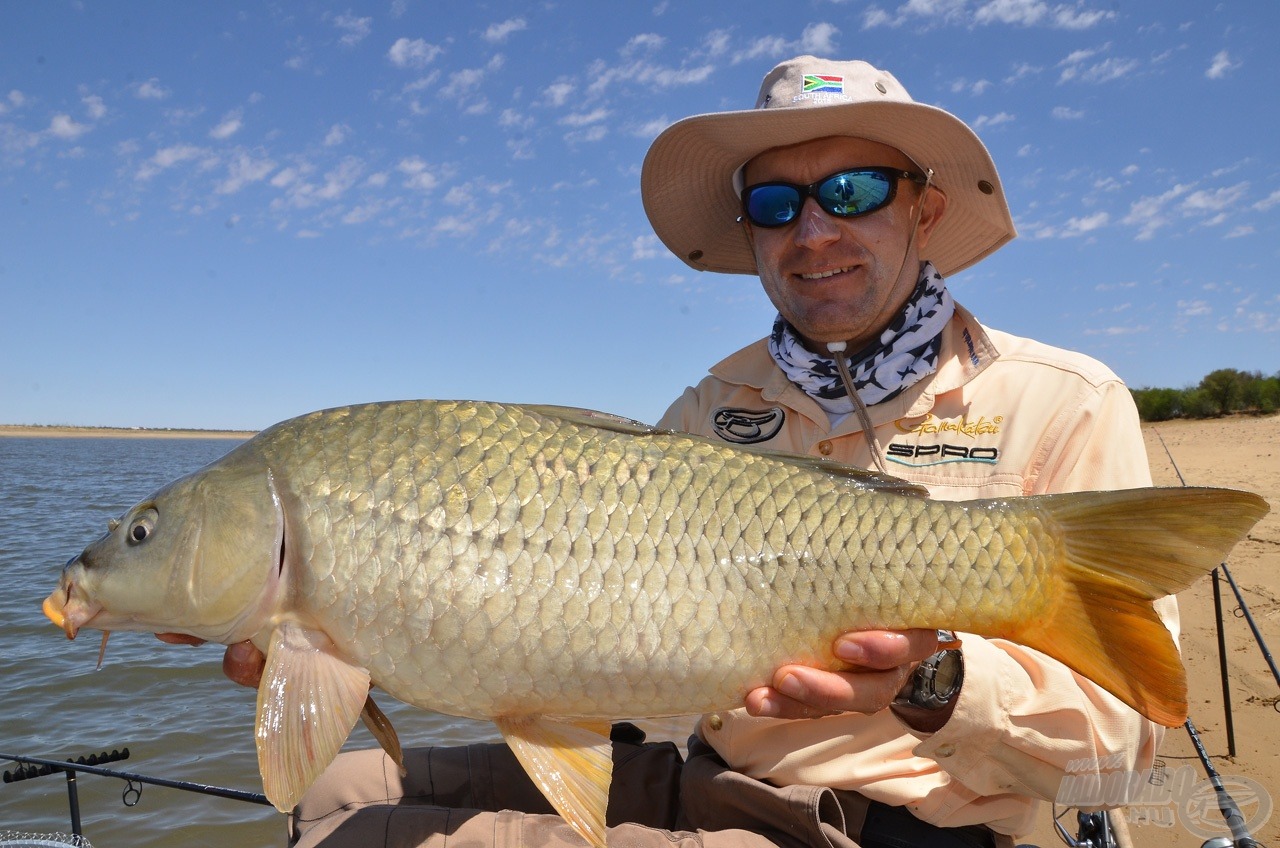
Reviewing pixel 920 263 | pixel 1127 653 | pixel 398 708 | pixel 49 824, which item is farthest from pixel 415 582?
pixel 398 708

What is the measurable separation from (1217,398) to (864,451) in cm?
3436

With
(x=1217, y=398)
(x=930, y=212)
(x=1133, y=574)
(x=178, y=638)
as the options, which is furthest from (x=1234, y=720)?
(x=1217, y=398)

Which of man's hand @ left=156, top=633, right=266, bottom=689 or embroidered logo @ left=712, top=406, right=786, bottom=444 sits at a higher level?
embroidered logo @ left=712, top=406, right=786, bottom=444

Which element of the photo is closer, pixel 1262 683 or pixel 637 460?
pixel 637 460

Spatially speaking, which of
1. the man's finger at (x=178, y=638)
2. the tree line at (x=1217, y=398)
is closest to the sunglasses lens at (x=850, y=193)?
the man's finger at (x=178, y=638)

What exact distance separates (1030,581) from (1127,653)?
23cm

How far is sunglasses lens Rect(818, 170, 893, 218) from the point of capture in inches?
111

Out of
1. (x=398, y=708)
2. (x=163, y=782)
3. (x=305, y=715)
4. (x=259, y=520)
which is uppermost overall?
(x=259, y=520)

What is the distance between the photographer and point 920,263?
9.82 feet

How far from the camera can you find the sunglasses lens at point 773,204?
2.91 m

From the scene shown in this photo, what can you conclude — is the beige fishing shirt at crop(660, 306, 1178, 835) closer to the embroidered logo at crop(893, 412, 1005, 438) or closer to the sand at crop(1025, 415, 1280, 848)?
the embroidered logo at crop(893, 412, 1005, 438)

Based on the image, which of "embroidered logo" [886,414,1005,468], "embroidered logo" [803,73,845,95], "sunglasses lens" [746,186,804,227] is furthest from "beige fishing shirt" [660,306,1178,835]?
"embroidered logo" [803,73,845,95]

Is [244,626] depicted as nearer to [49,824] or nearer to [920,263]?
[920,263]

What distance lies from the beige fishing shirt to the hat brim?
1.88 feet
